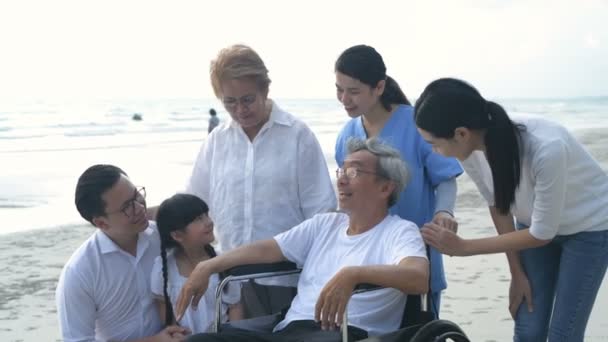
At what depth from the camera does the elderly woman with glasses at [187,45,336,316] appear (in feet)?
10.2

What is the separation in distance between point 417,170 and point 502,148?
0.61 metres

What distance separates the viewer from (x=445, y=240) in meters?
2.67

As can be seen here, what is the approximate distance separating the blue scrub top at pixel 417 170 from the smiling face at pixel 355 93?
0.12m

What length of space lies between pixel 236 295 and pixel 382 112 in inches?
35.5

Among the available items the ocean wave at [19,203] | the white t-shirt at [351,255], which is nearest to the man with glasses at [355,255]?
the white t-shirt at [351,255]

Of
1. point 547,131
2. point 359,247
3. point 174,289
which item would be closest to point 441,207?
point 359,247

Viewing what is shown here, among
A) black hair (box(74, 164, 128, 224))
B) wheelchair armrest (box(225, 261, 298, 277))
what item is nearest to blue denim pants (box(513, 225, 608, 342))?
wheelchair armrest (box(225, 261, 298, 277))

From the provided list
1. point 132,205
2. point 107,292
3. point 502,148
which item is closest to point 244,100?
point 132,205

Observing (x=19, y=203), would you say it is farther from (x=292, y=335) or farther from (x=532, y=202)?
(x=532, y=202)

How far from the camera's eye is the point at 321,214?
10.1ft

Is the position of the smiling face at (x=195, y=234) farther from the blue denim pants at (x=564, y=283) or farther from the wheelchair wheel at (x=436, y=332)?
the blue denim pants at (x=564, y=283)

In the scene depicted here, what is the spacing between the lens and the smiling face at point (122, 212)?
2.84 meters

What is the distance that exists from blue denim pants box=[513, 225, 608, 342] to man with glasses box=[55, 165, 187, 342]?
1.25m

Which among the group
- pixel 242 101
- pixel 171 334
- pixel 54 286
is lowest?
pixel 54 286
